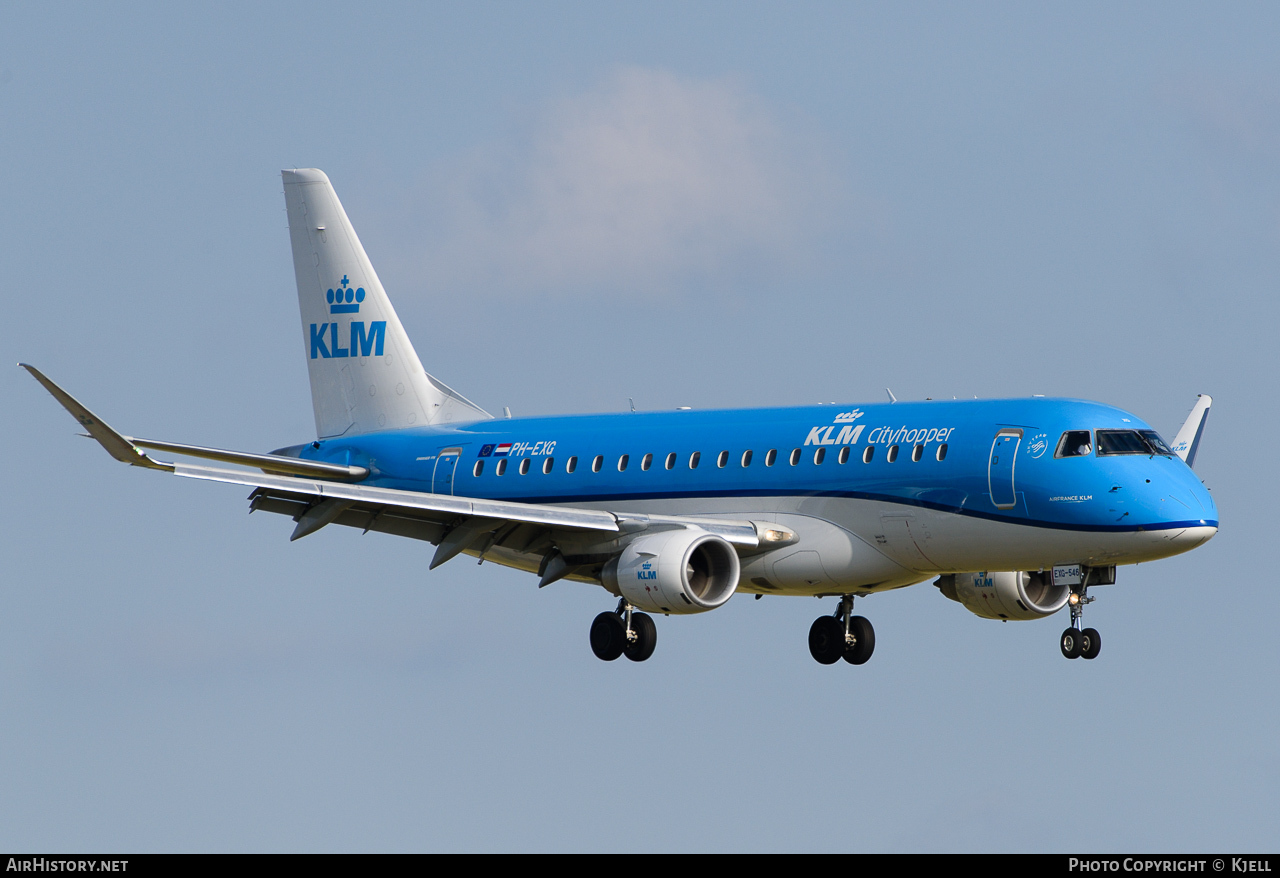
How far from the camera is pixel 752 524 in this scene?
40.6 m

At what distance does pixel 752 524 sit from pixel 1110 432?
24.5ft

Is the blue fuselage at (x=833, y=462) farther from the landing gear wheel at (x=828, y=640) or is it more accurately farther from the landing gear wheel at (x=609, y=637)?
the landing gear wheel at (x=828, y=640)

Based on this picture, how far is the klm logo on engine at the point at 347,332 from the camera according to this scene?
166ft

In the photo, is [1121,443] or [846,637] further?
[846,637]

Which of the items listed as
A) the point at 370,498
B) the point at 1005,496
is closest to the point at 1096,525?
the point at 1005,496

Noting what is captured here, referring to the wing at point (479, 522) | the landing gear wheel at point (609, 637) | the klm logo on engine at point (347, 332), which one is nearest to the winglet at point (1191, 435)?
the wing at point (479, 522)

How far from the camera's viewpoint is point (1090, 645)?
1507 inches

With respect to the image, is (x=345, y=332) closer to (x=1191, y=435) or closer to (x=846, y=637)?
(x=846, y=637)

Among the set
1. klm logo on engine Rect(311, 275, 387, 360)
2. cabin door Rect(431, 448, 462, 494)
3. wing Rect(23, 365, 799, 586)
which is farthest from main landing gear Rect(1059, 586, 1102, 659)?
klm logo on engine Rect(311, 275, 387, 360)

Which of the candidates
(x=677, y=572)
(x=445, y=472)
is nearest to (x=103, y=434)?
(x=677, y=572)

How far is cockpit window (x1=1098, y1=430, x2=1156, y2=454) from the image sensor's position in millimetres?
37594

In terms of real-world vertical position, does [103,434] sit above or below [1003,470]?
below

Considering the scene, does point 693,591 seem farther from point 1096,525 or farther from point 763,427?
point 1096,525

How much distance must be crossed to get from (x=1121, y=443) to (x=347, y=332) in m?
21.4
